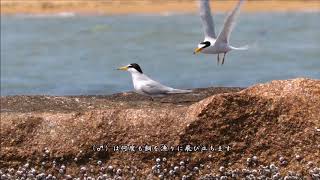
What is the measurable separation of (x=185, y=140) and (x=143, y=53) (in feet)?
51.3

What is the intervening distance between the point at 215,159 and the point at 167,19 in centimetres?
3178

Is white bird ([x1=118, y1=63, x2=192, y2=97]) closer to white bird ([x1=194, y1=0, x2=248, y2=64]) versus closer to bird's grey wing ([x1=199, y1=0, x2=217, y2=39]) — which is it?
white bird ([x1=194, y1=0, x2=248, y2=64])

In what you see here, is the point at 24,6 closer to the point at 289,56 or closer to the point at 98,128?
the point at 289,56

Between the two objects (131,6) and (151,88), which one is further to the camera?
(131,6)

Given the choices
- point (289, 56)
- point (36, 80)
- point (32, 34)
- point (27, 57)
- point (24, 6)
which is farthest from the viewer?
point (24, 6)

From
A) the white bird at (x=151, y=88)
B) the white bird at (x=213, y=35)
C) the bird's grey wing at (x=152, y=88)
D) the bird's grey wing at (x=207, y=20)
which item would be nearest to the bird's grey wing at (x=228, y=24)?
the white bird at (x=213, y=35)

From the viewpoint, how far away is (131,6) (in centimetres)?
4841

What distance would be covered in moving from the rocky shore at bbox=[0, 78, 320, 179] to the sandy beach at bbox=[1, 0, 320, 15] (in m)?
35.4

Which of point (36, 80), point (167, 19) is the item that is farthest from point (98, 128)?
point (167, 19)

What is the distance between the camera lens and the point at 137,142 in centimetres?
1002

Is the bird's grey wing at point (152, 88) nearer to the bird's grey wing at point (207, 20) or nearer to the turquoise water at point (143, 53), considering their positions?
the bird's grey wing at point (207, 20)

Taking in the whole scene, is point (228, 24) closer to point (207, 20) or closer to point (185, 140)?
point (207, 20)

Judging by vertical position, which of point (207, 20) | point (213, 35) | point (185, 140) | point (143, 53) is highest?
point (207, 20)

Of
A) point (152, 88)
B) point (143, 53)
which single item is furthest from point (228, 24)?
point (143, 53)
